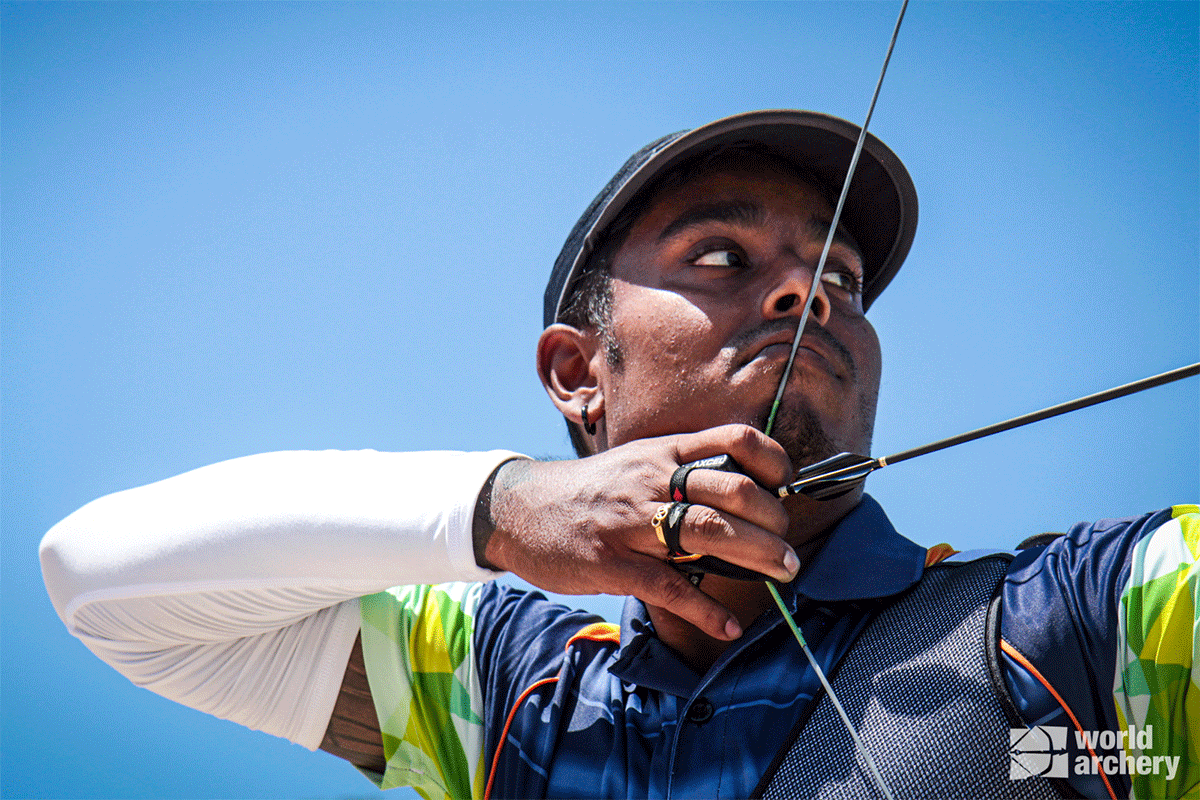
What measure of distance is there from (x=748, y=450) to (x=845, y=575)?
0.90 feet

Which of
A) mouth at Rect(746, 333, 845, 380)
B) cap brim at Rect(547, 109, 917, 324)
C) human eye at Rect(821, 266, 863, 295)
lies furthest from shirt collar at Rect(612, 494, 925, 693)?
cap brim at Rect(547, 109, 917, 324)

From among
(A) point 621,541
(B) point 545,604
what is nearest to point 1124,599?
(A) point 621,541

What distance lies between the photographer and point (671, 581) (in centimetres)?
95

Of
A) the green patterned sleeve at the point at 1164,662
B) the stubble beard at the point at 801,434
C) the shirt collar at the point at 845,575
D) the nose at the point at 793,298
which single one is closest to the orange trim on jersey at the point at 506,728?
the shirt collar at the point at 845,575

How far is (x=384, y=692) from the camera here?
1346 mm

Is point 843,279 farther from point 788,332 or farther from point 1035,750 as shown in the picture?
point 1035,750

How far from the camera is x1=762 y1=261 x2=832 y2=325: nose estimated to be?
1.23 meters

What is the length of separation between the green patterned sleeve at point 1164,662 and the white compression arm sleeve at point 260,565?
0.70 m

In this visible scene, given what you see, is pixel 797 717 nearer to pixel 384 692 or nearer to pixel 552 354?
pixel 384 692

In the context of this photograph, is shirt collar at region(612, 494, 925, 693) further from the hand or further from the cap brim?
the cap brim

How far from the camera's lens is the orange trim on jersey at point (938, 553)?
1.15 meters

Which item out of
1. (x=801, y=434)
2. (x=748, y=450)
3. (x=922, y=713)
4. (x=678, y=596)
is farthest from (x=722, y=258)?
(x=922, y=713)

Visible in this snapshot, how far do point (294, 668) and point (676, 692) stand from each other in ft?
2.00

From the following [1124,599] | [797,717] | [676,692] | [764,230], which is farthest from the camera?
[764,230]
